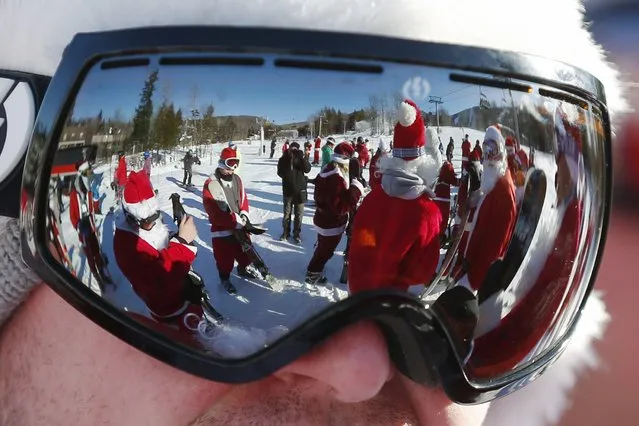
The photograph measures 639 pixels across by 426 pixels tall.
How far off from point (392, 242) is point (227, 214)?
29cm

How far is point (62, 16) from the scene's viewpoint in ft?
3.27

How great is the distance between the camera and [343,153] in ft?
3.03

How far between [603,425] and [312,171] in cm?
308

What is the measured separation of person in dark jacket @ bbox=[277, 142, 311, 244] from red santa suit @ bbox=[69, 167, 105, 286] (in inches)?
12.8

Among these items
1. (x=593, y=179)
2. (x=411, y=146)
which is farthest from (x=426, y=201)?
(x=593, y=179)

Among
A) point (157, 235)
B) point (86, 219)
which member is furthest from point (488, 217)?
point (86, 219)

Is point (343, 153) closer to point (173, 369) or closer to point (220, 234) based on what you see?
point (220, 234)

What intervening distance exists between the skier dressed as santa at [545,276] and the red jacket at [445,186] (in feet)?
0.91

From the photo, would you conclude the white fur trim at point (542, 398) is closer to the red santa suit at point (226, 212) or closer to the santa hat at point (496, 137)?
the santa hat at point (496, 137)

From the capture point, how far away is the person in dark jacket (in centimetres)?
90

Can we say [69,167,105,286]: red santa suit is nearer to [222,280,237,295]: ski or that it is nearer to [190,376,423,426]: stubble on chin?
[222,280,237,295]: ski

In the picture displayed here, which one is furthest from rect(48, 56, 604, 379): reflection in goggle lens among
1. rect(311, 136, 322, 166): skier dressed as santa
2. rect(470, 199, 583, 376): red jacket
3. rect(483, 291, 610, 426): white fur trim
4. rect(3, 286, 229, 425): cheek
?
rect(483, 291, 610, 426): white fur trim

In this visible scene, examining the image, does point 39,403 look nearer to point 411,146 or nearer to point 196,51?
point 196,51

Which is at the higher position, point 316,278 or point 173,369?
point 316,278
